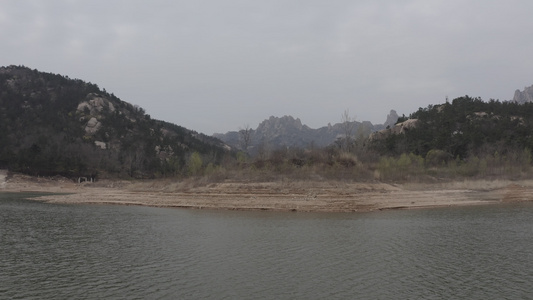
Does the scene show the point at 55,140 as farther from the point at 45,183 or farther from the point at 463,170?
the point at 463,170

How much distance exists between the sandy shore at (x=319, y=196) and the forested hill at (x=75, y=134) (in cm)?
4298

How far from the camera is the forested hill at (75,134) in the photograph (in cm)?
9250

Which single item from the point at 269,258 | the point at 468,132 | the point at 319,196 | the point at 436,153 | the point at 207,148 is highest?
the point at 207,148

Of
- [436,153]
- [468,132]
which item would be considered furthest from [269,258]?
[468,132]

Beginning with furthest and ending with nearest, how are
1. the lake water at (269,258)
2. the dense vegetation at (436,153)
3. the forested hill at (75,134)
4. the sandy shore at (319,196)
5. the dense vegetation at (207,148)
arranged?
the forested hill at (75,134) < the dense vegetation at (207,148) < the dense vegetation at (436,153) < the sandy shore at (319,196) < the lake water at (269,258)

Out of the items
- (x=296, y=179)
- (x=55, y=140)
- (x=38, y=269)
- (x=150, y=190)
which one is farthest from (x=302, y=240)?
(x=55, y=140)

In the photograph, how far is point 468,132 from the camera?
8362 centimetres

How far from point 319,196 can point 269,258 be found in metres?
23.9

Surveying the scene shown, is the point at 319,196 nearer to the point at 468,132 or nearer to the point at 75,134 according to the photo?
the point at 468,132

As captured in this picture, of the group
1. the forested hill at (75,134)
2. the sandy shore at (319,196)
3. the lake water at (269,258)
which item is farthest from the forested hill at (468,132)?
the forested hill at (75,134)

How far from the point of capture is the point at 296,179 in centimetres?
4594

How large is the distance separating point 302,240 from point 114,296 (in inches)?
500

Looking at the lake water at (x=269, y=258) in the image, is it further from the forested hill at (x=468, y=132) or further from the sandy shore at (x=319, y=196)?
the forested hill at (x=468, y=132)

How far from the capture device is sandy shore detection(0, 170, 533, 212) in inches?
1586
